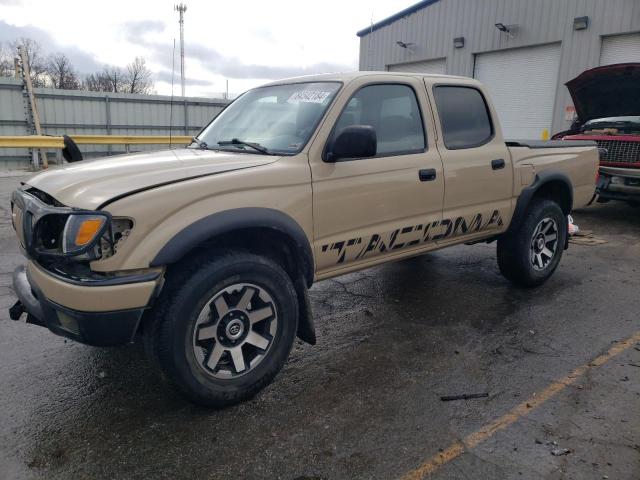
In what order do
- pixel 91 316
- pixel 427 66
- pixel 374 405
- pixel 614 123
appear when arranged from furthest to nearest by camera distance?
pixel 427 66 → pixel 614 123 → pixel 374 405 → pixel 91 316

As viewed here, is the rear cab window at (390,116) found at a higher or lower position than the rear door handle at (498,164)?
higher

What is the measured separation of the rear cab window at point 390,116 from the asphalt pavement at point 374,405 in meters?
1.42

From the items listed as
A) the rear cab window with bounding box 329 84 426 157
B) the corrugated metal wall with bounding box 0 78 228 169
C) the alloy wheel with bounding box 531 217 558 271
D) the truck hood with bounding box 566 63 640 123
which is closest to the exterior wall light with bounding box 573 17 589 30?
the truck hood with bounding box 566 63 640 123

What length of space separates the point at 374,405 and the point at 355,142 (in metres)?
1.53

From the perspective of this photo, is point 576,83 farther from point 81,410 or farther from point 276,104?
point 81,410

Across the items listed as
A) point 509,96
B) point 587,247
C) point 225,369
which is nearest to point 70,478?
point 225,369

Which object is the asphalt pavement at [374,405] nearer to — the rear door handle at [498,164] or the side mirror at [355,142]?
the rear door handle at [498,164]

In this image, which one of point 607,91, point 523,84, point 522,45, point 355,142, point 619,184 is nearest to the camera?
point 355,142

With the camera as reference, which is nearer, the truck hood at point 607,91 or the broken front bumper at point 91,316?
the broken front bumper at point 91,316

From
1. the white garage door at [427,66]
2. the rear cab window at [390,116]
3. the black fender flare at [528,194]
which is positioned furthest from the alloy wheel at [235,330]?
the white garage door at [427,66]

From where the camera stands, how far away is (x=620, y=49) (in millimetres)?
12523

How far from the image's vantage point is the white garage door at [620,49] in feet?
40.2

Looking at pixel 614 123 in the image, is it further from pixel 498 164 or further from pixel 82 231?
pixel 82 231

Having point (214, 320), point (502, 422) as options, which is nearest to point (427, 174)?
point (502, 422)
